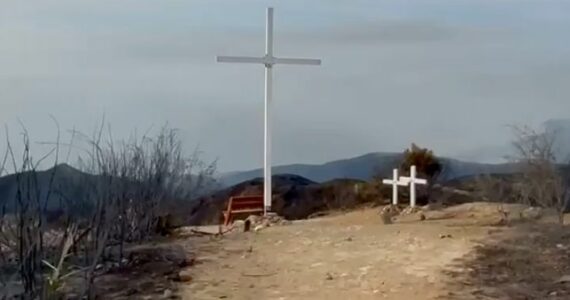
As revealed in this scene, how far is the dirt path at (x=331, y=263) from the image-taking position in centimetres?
874

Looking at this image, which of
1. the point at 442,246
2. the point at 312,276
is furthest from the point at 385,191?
the point at 312,276


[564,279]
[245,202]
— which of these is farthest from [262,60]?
[564,279]

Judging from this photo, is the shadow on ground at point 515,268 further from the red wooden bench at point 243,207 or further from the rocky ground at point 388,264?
the red wooden bench at point 243,207

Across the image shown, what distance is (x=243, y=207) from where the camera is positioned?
19.2 meters

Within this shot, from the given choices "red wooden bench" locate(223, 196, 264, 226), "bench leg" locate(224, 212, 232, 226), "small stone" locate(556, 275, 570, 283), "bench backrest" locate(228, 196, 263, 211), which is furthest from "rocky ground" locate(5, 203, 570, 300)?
"bench backrest" locate(228, 196, 263, 211)

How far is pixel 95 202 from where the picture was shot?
943cm

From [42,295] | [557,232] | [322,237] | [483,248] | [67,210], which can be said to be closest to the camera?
[42,295]

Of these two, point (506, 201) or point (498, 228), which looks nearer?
Answer: point (498, 228)

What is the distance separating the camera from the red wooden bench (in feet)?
58.6

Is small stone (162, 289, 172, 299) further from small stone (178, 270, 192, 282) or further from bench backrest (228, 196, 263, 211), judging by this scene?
bench backrest (228, 196, 263, 211)

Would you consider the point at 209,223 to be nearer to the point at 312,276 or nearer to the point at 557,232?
the point at 557,232

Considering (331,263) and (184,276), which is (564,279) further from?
(184,276)

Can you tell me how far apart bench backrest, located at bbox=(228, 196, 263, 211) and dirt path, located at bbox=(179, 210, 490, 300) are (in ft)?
16.3

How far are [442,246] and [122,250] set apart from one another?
3.06 metres
